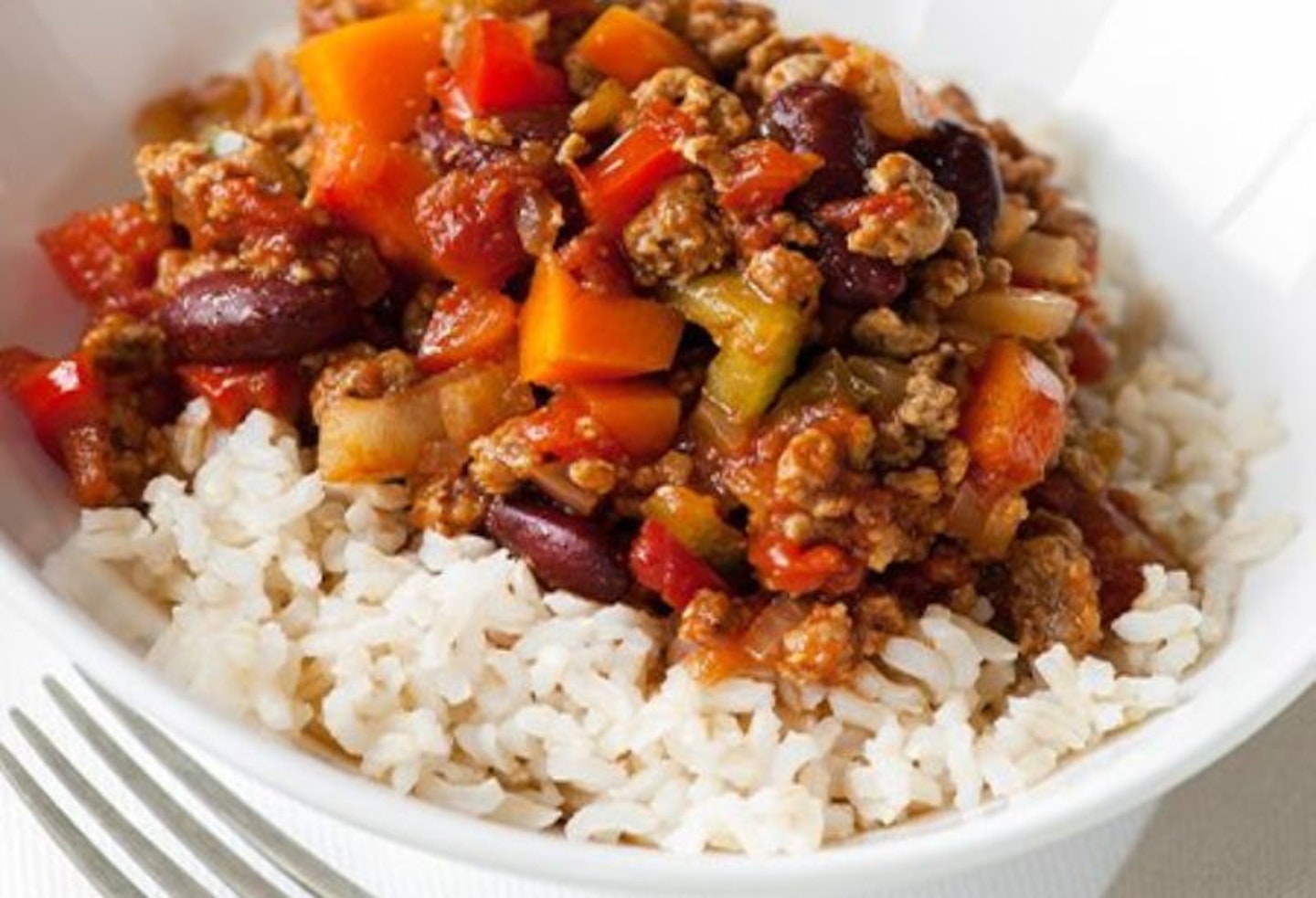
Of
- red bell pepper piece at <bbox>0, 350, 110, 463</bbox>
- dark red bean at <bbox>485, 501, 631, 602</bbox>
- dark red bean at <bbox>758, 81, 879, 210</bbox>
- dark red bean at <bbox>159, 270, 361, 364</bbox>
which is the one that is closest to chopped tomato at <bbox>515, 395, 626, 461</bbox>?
dark red bean at <bbox>485, 501, 631, 602</bbox>

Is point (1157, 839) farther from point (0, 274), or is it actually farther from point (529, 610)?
point (0, 274)

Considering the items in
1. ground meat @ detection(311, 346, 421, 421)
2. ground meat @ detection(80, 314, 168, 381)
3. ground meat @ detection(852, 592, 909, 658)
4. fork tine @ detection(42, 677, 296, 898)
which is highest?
ground meat @ detection(852, 592, 909, 658)

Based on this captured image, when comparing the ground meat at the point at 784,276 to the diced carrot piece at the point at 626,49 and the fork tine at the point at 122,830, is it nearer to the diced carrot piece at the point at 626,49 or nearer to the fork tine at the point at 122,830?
the diced carrot piece at the point at 626,49

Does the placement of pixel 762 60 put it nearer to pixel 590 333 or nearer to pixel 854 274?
pixel 854 274

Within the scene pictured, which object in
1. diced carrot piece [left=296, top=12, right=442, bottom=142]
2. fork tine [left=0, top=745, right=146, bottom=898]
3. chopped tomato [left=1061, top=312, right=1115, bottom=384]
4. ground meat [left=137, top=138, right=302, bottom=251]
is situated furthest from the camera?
chopped tomato [left=1061, top=312, right=1115, bottom=384]

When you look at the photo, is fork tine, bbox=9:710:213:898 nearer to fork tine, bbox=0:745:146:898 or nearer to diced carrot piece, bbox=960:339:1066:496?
fork tine, bbox=0:745:146:898

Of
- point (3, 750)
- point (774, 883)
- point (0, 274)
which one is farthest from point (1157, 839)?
point (0, 274)

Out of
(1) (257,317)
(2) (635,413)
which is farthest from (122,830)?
(2) (635,413)
